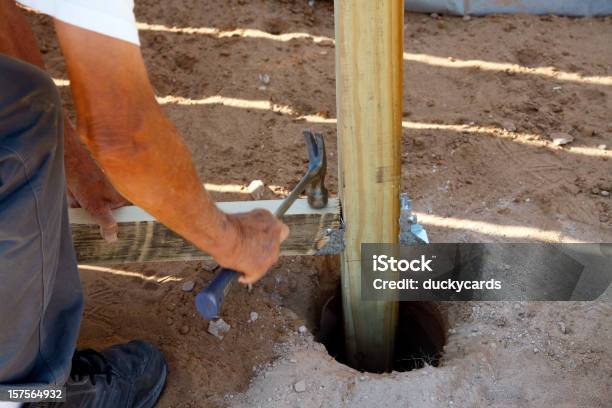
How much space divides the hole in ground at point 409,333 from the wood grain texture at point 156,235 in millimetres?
625

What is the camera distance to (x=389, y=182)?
2096mm

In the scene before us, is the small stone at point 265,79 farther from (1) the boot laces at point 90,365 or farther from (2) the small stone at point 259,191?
(1) the boot laces at point 90,365

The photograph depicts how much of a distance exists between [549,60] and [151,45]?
2.16 meters

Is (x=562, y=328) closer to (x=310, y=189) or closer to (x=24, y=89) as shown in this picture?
(x=310, y=189)

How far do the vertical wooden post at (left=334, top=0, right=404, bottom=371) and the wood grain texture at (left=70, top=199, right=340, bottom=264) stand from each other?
0.10m

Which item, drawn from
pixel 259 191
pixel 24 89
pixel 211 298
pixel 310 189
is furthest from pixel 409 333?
pixel 24 89

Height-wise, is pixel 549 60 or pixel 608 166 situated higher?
pixel 549 60

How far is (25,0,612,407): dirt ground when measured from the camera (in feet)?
7.48

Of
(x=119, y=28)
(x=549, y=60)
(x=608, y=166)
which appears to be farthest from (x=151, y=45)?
(x=119, y=28)

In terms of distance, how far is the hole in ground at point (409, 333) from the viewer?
2783mm

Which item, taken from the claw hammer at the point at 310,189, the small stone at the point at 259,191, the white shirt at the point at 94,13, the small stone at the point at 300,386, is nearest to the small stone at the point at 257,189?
the small stone at the point at 259,191

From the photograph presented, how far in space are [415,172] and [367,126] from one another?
44.3 inches

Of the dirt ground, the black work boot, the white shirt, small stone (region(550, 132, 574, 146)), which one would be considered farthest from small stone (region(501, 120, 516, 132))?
the white shirt

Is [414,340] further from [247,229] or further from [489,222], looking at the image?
[247,229]
